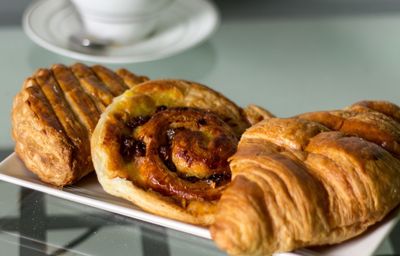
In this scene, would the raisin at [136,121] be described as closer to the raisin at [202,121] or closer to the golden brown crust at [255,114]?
the raisin at [202,121]

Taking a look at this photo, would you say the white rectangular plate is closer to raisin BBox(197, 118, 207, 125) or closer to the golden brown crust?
raisin BBox(197, 118, 207, 125)

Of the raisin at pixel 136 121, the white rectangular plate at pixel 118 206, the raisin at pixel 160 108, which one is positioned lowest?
the white rectangular plate at pixel 118 206

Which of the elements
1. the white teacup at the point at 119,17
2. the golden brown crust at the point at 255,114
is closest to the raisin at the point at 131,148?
the golden brown crust at the point at 255,114

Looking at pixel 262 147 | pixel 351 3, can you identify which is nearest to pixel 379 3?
A: pixel 351 3

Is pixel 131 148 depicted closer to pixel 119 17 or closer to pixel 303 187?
pixel 303 187

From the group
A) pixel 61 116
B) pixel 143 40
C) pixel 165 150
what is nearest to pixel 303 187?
pixel 165 150

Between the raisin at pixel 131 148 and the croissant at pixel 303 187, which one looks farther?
the raisin at pixel 131 148

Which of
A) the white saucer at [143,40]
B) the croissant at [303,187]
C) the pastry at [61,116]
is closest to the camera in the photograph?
the croissant at [303,187]
